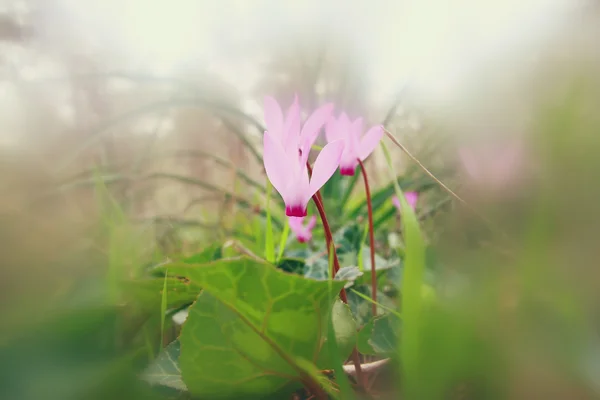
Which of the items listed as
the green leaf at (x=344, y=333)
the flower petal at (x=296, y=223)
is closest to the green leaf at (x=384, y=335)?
the green leaf at (x=344, y=333)

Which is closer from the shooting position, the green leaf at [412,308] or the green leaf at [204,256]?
the green leaf at [412,308]

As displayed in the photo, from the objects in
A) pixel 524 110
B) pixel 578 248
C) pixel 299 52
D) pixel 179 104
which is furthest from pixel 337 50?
pixel 578 248

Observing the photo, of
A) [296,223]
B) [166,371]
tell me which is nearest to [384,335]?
[166,371]

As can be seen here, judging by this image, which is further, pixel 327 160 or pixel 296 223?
pixel 296 223

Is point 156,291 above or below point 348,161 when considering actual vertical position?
below

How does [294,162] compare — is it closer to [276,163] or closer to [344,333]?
[276,163]

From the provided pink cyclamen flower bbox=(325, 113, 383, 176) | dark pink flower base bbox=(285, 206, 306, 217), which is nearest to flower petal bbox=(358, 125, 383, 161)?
pink cyclamen flower bbox=(325, 113, 383, 176)

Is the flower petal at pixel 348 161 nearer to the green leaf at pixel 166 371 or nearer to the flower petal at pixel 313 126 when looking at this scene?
the flower petal at pixel 313 126
